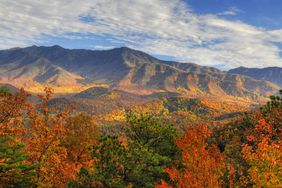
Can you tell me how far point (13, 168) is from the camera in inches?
1011

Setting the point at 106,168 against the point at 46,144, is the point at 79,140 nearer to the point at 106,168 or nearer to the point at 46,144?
the point at 46,144

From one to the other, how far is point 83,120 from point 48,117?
22.1 m

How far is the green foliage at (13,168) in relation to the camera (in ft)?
82.6

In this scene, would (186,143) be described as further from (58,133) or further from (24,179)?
(24,179)

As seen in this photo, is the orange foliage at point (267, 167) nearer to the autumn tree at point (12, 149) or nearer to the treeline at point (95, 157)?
the treeline at point (95, 157)

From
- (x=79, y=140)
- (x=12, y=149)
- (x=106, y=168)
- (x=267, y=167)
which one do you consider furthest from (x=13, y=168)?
(x=79, y=140)

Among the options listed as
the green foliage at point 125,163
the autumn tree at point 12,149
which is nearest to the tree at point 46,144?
the autumn tree at point 12,149

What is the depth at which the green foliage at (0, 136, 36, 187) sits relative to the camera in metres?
25.2

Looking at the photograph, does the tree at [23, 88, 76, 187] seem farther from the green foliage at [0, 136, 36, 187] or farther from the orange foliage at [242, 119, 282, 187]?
the orange foliage at [242, 119, 282, 187]

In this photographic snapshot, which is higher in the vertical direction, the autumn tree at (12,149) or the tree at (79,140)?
the autumn tree at (12,149)

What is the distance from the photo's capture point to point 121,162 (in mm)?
33906

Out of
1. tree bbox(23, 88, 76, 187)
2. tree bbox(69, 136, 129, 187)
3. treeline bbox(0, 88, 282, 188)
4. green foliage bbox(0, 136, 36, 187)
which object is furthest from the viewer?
tree bbox(69, 136, 129, 187)

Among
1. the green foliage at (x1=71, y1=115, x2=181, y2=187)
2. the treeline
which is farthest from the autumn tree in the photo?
the green foliage at (x1=71, y1=115, x2=181, y2=187)

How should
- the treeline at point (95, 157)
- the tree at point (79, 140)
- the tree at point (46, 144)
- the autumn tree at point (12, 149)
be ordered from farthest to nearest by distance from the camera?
the tree at point (79, 140)
the tree at point (46, 144)
the treeline at point (95, 157)
the autumn tree at point (12, 149)
